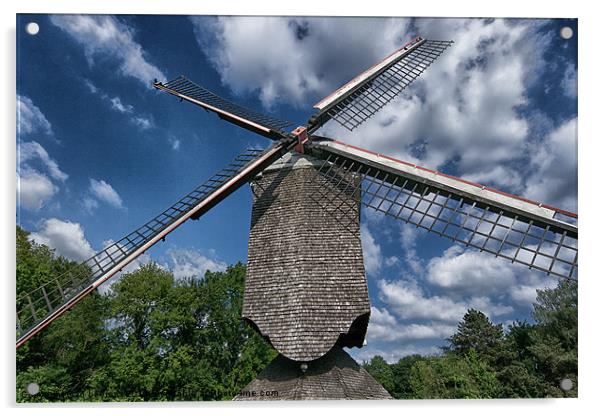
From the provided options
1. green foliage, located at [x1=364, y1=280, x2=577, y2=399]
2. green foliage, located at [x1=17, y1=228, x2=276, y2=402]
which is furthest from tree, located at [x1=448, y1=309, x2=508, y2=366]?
green foliage, located at [x1=17, y1=228, x2=276, y2=402]

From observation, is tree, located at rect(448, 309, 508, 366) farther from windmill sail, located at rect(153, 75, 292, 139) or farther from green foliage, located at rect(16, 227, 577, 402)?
windmill sail, located at rect(153, 75, 292, 139)

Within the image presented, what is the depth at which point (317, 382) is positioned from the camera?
554cm

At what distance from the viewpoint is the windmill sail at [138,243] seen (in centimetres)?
533

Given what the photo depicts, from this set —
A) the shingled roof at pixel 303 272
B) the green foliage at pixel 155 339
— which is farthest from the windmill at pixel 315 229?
the green foliage at pixel 155 339

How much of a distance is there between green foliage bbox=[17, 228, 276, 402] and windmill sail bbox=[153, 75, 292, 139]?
151 inches

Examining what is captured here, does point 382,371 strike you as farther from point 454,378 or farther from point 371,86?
point 371,86

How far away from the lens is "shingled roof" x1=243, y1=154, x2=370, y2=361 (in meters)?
5.75

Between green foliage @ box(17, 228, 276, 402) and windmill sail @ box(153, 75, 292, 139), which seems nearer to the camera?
windmill sail @ box(153, 75, 292, 139)

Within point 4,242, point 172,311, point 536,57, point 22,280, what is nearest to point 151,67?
point 4,242

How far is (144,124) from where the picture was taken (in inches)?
260

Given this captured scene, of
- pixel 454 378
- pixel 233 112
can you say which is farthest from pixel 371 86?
pixel 454 378

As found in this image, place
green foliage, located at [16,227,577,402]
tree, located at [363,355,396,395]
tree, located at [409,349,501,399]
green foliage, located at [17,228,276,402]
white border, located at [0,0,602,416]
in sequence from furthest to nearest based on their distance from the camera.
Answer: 1. green foliage, located at [17,228,276,402]
2. tree, located at [409,349,501,399]
3. tree, located at [363,355,396,395]
4. green foliage, located at [16,227,577,402]
5. white border, located at [0,0,602,416]

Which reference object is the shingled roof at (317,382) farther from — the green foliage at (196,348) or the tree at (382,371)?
the tree at (382,371)
